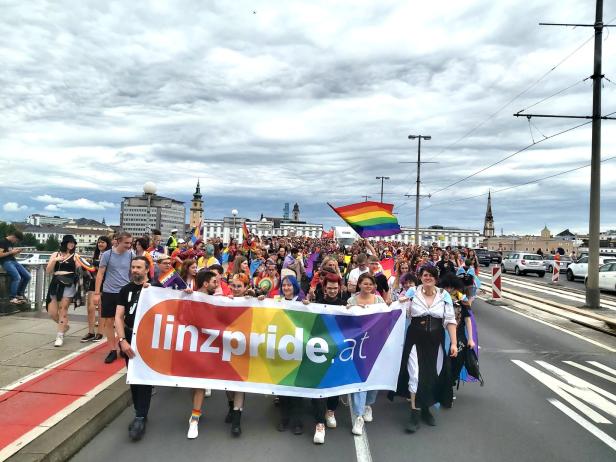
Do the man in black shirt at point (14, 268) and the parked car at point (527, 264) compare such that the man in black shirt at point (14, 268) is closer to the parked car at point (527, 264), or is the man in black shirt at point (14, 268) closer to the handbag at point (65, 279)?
the handbag at point (65, 279)

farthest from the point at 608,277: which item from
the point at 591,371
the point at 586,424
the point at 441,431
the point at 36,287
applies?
the point at 36,287

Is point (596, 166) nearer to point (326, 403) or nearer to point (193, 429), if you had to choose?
point (326, 403)

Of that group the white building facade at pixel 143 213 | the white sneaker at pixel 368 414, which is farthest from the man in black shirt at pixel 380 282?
the white building facade at pixel 143 213

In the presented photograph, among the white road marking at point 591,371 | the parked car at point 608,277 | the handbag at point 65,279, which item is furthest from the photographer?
the parked car at point 608,277

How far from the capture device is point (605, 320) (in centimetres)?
1160

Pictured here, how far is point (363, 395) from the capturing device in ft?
15.8

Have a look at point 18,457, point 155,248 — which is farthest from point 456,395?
point 155,248

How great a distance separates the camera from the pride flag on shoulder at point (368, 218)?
10875 mm

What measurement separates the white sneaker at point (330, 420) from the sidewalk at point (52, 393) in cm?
227

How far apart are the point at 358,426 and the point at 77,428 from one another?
2.64 m

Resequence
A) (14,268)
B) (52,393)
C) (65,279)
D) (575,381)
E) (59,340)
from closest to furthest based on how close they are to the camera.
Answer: (52,393), (575,381), (59,340), (65,279), (14,268)

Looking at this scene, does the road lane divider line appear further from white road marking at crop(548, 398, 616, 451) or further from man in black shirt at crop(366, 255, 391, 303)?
man in black shirt at crop(366, 255, 391, 303)

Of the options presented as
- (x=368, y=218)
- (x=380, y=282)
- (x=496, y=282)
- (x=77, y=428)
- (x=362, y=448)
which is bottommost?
(x=362, y=448)

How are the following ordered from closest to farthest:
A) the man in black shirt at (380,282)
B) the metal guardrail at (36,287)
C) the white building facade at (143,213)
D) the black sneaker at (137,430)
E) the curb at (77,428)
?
the curb at (77,428) < the black sneaker at (137,430) < the man in black shirt at (380,282) < the metal guardrail at (36,287) < the white building facade at (143,213)
